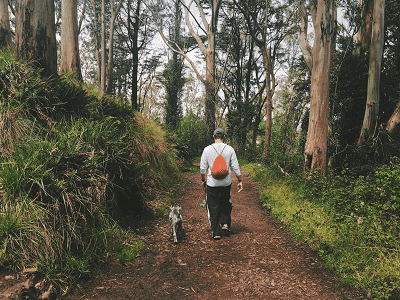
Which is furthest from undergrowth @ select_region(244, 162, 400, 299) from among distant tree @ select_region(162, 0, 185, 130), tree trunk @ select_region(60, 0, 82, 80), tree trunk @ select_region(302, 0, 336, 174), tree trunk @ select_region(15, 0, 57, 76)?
distant tree @ select_region(162, 0, 185, 130)

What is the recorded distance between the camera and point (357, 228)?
4.43 metres

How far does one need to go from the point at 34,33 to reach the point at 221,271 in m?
6.32

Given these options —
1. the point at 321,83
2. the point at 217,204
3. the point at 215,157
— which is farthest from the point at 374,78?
the point at 217,204

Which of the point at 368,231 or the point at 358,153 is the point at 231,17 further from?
the point at 368,231

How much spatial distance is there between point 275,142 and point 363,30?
5.58m

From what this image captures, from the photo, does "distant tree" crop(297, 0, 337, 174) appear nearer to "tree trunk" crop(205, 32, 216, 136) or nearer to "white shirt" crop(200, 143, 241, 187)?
"white shirt" crop(200, 143, 241, 187)

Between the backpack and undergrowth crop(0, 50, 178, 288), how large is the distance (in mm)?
1570

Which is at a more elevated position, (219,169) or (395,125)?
(395,125)

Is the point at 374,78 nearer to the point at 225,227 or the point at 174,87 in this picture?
the point at 225,227

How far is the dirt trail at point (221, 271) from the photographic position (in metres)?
3.36

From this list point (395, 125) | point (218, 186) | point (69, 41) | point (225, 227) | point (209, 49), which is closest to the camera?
point (218, 186)

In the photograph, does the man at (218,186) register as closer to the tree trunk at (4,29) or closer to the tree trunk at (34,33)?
the tree trunk at (34,33)

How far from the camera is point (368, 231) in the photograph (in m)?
4.25

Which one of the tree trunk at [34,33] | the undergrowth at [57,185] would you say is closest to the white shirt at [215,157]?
the undergrowth at [57,185]
